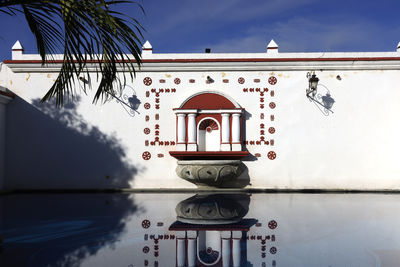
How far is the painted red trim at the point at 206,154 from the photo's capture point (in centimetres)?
1014

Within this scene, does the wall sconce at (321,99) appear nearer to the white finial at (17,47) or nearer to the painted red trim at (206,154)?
the painted red trim at (206,154)

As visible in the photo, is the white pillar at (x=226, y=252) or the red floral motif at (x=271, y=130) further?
the red floral motif at (x=271, y=130)

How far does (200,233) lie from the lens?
497cm

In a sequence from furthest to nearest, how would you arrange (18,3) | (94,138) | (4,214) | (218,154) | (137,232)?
1. (94,138)
2. (218,154)
3. (4,214)
4. (137,232)
5. (18,3)

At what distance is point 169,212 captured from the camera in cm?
687

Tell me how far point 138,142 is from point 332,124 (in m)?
6.40

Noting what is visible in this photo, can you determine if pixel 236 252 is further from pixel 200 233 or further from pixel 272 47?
pixel 272 47

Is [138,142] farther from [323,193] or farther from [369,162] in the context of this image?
[369,162]

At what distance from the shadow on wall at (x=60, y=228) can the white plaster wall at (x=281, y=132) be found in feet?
6.74

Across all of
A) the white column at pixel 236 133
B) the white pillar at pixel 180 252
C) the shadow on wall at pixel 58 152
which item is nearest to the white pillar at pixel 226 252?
the white pillar at pixel 180 252

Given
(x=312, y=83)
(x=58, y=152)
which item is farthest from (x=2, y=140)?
(x=312, y=83)

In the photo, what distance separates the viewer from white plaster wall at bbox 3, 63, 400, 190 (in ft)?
35.2

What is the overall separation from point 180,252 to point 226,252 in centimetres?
57

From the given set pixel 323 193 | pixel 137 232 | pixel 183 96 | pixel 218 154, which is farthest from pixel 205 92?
pixel 137 232
